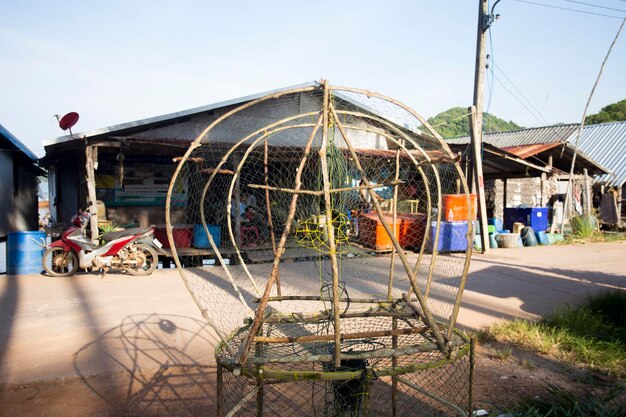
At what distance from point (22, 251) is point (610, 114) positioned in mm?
37560

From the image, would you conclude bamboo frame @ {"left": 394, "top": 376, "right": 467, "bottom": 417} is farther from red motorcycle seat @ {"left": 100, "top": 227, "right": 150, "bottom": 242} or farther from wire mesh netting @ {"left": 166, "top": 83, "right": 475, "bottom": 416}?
red motorcycle seat @ {"left": 100, "top": 227, "right": 150, "bottom": 242}

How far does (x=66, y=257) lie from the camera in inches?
295

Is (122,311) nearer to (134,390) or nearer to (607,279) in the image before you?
(134,390)

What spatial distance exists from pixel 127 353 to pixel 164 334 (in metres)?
0.53

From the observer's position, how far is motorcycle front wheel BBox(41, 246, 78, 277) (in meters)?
7.35

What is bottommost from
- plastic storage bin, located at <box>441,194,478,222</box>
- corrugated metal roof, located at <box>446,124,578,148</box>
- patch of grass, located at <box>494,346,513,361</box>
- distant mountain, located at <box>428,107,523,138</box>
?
patch of grass, located at <box>494,346,513,361</box>

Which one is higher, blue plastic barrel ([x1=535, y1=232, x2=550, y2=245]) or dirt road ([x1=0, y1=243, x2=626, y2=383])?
blue plastic barrel ([x1=535, y1=232, x2=550, y2=245])

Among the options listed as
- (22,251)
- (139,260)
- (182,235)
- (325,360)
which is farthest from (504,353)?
(22,251)

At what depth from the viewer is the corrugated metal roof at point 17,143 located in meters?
11.1

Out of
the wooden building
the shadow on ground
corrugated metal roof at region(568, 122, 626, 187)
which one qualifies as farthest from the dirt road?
corrugated metal roof at region(568, 122, 626, 187)

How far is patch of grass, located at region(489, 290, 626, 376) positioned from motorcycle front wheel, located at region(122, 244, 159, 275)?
19.2ft

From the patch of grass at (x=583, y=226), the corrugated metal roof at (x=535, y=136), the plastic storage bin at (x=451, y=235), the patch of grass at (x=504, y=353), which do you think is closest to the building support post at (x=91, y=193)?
the patch of grass at (x=504, y=353)

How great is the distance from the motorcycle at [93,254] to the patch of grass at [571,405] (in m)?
6.58

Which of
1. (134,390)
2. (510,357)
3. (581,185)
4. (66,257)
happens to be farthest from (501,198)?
(134,390)
